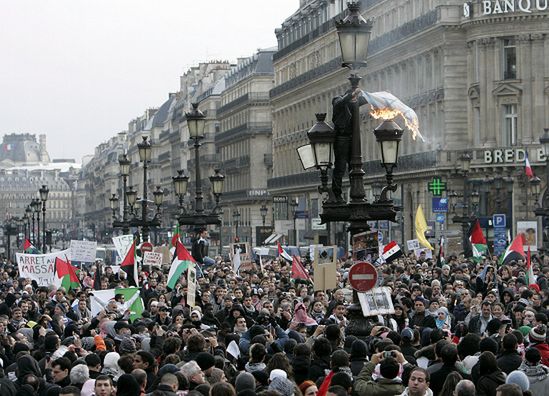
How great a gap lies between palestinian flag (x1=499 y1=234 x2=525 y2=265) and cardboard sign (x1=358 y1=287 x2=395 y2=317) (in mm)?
15282

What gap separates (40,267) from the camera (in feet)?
101

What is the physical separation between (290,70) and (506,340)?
283ft

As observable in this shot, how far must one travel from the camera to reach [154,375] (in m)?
14.5

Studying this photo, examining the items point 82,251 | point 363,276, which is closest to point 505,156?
point 82,251

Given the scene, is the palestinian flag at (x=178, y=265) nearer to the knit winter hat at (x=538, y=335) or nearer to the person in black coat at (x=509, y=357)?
the knit winter hat at (x=538, y=335)

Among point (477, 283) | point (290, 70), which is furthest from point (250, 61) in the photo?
point (477, 283)

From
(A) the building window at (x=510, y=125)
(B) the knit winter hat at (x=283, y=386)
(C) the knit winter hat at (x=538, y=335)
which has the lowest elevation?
(B) the knit winter hat at (x=283, y=386)

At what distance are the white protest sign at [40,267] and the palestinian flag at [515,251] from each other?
29.6 feet

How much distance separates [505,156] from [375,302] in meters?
46.4

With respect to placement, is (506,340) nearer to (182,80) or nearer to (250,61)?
(250,61)

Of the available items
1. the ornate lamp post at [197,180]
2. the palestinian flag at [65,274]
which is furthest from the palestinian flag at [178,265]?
the ornate lamp post at [197,180]

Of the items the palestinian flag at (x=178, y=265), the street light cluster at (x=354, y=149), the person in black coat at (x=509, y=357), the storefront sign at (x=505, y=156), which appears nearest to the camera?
the person in black coat at (x=509, y=357)

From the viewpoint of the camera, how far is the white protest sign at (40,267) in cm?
3073

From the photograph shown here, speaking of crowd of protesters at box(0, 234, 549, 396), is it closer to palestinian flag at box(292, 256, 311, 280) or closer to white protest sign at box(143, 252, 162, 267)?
palestinian flag at box(292, 256, 311, 280)
